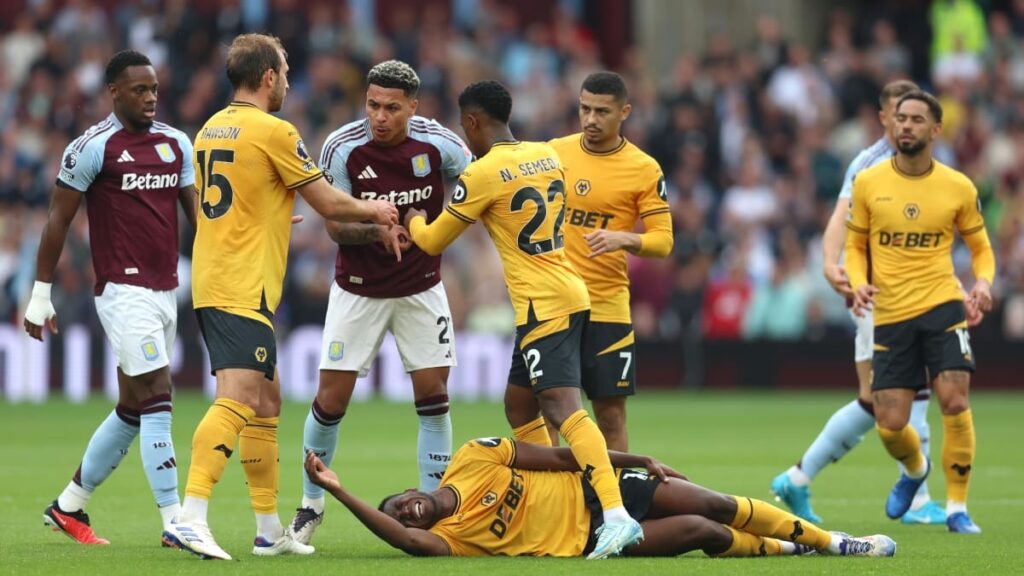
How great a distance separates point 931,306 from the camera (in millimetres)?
10766

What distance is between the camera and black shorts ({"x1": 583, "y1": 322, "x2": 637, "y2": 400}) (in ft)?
32.9

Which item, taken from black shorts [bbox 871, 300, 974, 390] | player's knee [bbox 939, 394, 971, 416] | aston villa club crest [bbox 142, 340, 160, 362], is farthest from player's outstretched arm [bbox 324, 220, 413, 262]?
player's knee [bbox 939, 394, 971, 416]

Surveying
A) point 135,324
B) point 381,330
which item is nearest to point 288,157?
point 135,324

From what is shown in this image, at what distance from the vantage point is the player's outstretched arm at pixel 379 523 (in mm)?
8156

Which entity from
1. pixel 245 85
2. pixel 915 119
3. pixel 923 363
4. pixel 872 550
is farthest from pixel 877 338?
pixel 245 85

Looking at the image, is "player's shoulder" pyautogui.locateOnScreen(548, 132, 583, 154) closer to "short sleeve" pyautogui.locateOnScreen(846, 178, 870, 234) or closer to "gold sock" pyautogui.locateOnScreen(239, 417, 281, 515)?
"short sleeve" pyautogui.locateOnScreen(846, 178, 870, 234)

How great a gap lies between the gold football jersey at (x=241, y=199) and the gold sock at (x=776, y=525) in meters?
2.64

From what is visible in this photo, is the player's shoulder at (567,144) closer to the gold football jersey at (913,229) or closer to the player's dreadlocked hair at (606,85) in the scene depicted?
the player's dreadlocked hair at (606,85)

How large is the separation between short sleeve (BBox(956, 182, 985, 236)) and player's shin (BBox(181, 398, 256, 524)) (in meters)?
4.82

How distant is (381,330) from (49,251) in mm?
1910

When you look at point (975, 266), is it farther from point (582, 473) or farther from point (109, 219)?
point (109, 219)

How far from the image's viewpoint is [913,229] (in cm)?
1082

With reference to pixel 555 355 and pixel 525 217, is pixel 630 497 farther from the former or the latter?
pixel 525 217

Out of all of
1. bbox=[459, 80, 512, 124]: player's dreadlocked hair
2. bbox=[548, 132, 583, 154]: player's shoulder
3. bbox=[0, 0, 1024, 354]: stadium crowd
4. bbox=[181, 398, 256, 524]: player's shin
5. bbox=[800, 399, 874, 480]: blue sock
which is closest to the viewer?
bbox=[181, 398, 256, 524]: player's shin
